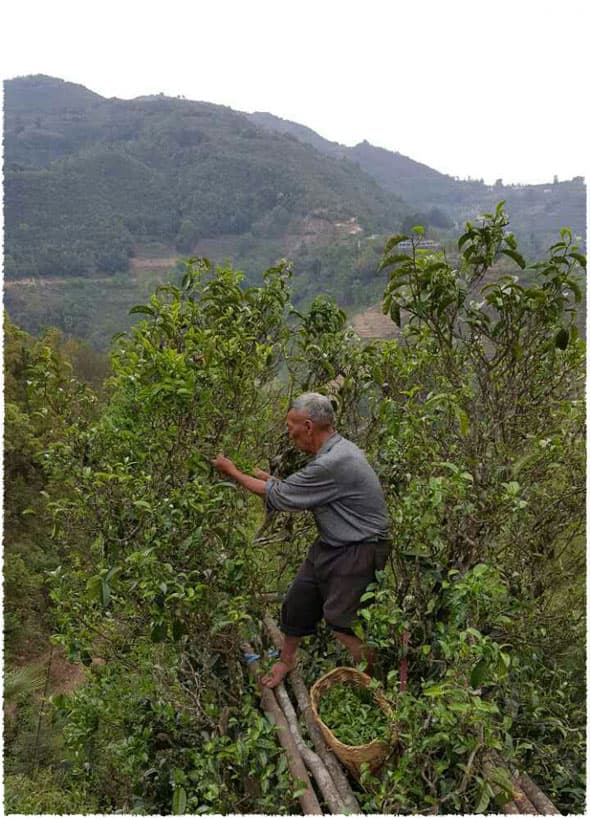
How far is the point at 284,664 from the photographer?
339 cm

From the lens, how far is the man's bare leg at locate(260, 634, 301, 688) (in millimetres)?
3332

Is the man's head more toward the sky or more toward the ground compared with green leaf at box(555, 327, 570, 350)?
more toward the ground

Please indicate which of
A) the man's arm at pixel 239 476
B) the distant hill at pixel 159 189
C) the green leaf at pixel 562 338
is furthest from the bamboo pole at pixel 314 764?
the distant hill at pixel 159 189

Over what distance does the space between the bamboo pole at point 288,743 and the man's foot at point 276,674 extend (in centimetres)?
3

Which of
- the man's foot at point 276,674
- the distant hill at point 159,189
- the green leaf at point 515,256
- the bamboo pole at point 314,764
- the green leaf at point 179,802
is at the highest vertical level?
the distant hill at point 159,189

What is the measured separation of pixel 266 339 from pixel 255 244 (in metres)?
93.6

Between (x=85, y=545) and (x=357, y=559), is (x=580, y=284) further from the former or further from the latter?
(x=85, y=545)

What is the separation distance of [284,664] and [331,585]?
65 centimetres

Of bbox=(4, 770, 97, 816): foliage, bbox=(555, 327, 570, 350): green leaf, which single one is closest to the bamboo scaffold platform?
bbox=(555, 327, 570, 350): green leaf

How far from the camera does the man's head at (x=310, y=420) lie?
2.94 m

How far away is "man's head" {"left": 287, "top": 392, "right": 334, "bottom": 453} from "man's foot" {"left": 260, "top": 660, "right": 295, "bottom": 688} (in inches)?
51.1

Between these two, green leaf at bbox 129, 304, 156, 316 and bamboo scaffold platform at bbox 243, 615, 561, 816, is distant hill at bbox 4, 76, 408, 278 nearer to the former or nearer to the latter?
green leaf at bbox 129, 304, 156, 316

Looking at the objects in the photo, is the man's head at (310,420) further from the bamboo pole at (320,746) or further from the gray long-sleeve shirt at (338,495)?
the bamboo pole at (320,746)

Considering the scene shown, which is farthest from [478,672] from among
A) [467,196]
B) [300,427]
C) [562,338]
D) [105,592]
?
[467,196]
